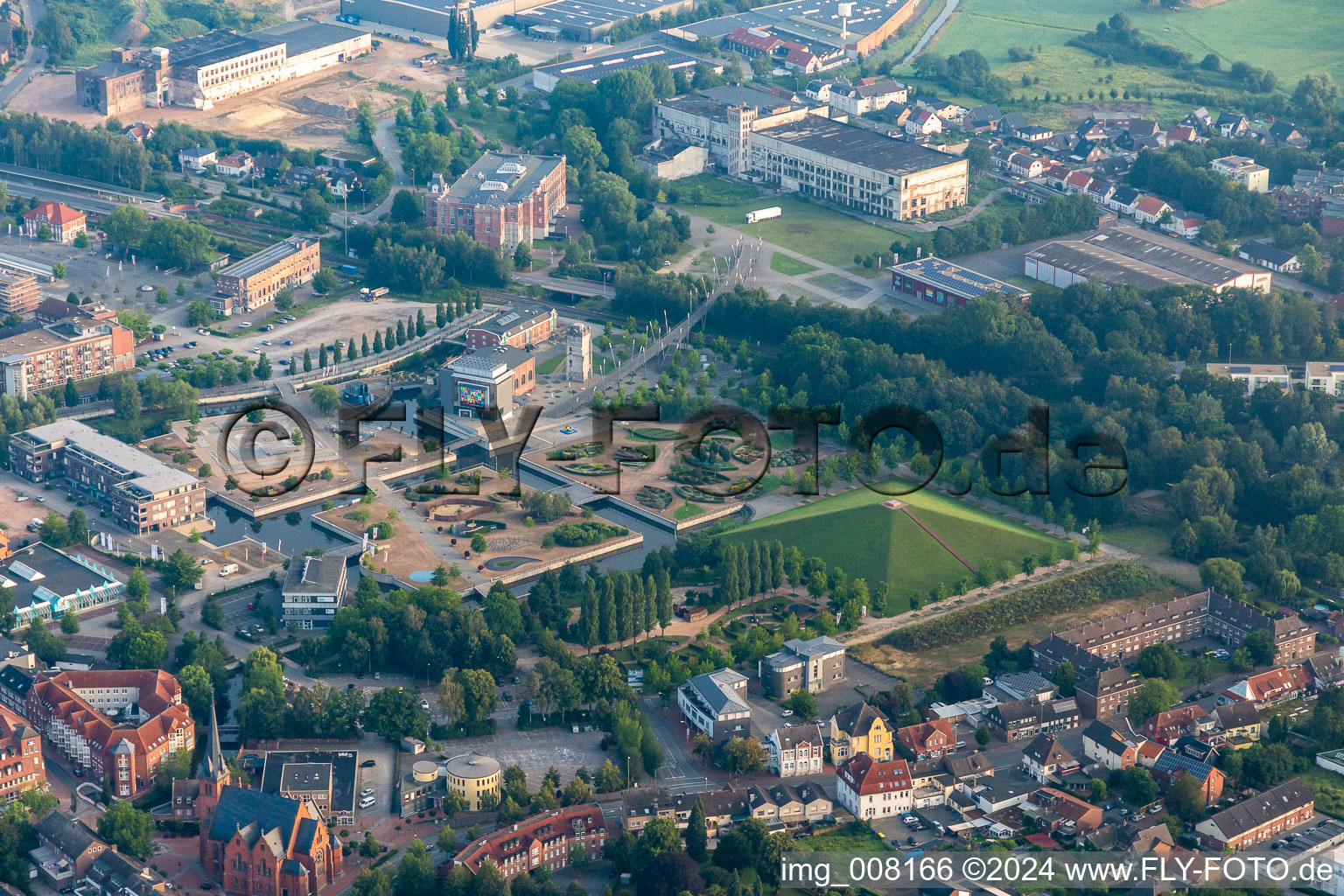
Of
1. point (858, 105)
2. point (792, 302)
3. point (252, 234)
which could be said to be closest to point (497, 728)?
point (792, 302)

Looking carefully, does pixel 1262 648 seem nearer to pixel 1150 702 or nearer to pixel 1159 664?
pixel 1159 664

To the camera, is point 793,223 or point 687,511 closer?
point 687,511

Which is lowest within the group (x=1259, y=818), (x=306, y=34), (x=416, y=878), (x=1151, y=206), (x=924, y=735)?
(x=416, y=878)

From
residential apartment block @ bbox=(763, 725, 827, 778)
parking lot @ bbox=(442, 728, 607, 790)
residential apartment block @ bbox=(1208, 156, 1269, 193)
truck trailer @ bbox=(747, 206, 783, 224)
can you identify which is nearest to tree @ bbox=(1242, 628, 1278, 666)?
residential apartment block @ bbox=(763, 725, 827, 778)

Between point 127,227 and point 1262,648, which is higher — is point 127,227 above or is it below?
below

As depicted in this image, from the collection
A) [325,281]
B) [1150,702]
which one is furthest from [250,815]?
[325,281]

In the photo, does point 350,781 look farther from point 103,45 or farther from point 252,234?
point 103,45

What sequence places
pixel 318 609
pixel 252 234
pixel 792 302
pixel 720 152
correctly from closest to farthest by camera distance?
pixel 318 609 < pixel 792 302 < pixel 252 234 < pixel 720 152
